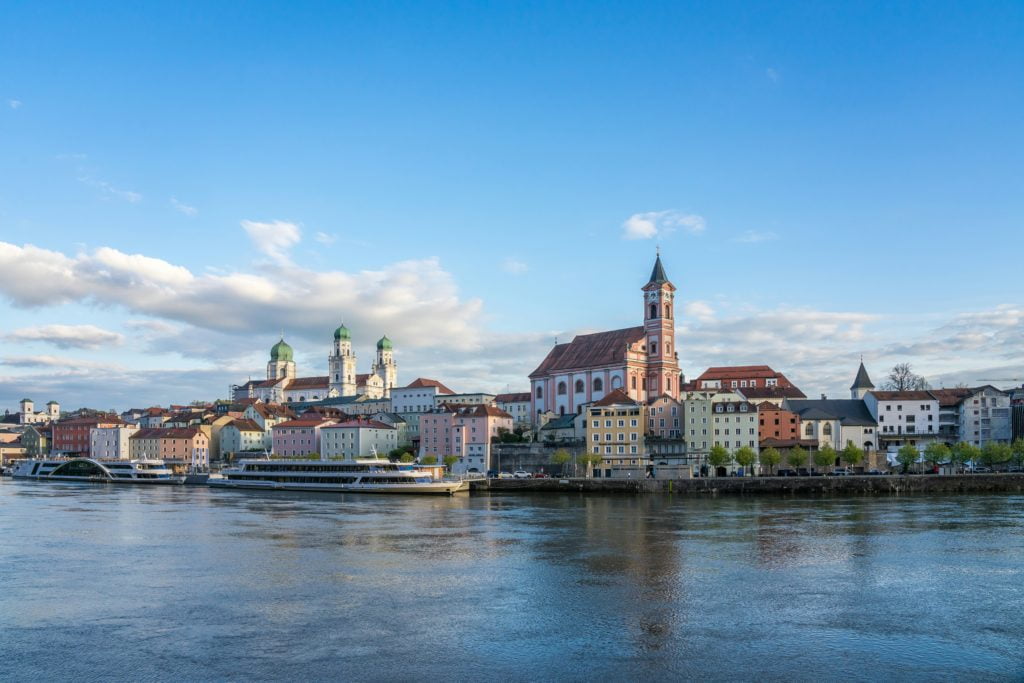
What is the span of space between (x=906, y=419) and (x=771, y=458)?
18417mm

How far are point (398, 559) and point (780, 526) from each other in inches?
778

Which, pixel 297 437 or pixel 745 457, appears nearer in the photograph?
pixel 745 457

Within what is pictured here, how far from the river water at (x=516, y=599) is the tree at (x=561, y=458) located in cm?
3715

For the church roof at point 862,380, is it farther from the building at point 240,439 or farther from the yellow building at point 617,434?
the building at point 240,439

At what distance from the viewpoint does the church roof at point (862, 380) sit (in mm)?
103169

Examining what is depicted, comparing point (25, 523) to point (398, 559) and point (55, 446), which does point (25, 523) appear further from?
point (55, 446)

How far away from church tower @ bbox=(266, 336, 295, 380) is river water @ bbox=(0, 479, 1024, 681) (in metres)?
134

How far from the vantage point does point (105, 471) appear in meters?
92.8

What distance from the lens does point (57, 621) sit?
2214cm

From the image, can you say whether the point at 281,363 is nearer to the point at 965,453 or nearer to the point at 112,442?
the point at 112,442

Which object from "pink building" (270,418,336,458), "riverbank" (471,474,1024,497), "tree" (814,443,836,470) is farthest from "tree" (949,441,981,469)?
"pink building" (270,418,336,458)

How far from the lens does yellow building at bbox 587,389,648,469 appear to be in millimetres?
81125

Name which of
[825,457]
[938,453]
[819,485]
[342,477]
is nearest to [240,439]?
[342,477]

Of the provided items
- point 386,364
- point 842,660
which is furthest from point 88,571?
point 386,364
